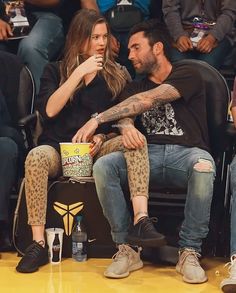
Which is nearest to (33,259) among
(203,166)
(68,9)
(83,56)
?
(203,166)

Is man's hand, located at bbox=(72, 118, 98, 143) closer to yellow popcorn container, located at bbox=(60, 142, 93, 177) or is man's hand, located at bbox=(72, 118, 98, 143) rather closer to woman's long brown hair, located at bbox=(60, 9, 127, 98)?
yellow popcorn container, located at bbox=(60, 142, 93, 177)

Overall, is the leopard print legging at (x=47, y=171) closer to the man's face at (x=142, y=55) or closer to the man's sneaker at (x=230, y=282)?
the man's face at (x=142, y=55)

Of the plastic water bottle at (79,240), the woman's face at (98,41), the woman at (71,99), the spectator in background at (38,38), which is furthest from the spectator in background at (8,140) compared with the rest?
the woman's face at (98,41)

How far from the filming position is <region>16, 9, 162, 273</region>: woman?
3.48 metres

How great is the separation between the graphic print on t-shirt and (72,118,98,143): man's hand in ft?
0.93

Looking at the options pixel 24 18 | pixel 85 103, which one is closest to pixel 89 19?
pixel 85 103

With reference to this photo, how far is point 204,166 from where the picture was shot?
10.9ft

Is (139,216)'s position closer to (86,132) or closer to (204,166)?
(204,166)

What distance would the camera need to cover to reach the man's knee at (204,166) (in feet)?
10.8

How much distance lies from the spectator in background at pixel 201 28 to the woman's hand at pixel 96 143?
39.7 inches

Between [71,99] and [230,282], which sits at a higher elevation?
[71,99]

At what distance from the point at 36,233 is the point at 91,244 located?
0.98 feet

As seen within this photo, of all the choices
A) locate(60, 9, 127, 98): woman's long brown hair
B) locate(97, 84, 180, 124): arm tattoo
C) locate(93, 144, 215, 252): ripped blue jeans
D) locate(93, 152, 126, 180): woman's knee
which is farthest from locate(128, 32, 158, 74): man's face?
locate(93, 152, 126, 180): woman's knee

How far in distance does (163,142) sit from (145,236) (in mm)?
569
